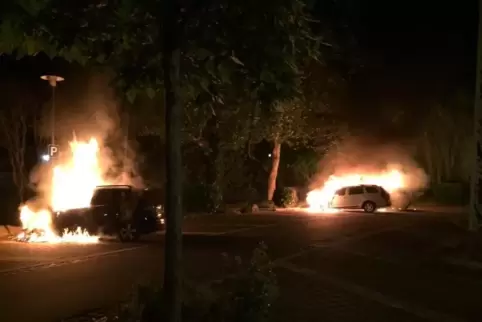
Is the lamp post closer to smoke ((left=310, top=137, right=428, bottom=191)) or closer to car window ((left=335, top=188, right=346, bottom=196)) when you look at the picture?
car window ((left=335, top=188, right=346, bottom=196))

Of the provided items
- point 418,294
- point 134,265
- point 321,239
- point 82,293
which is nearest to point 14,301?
point 82,293

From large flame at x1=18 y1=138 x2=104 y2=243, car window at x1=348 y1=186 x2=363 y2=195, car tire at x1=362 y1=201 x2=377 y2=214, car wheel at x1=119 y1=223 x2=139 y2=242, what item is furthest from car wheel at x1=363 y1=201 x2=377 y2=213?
car wheel at x1=119 y1=223 x2=139 y2=242

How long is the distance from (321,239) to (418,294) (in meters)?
11.0

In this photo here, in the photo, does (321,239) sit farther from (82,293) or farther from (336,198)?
(336,198)

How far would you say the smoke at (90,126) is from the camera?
1346 inches

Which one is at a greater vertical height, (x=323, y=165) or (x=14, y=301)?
(x=323, y=165)

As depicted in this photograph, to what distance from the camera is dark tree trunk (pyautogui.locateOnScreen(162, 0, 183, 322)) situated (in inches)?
242

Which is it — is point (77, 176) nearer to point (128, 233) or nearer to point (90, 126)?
point (90, 126)

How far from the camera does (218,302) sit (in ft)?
25.2

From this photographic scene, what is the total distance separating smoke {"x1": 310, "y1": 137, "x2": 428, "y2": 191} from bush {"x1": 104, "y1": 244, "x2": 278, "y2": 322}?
4691cm

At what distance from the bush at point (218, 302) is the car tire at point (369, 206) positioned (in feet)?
110

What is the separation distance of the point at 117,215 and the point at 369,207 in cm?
2077

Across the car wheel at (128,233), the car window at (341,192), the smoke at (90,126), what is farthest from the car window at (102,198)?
the car window at (341,192)

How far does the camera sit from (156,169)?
4219cm
